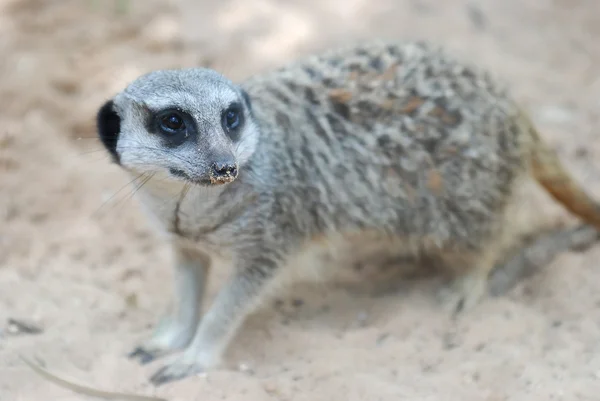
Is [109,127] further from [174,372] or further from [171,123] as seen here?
[174,372]

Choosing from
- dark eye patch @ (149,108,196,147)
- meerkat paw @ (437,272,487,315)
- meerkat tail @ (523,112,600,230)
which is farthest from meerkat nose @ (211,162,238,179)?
meerkat tail @ (523,112,600,230)

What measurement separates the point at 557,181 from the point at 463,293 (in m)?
0.65

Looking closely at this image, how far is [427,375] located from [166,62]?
8.26 feet

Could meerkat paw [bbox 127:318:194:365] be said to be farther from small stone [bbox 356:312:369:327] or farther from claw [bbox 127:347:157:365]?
small stone [bbox 356:312:369:327]

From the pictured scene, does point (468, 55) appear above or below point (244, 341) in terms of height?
above

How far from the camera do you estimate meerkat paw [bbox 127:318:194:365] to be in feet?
9.84

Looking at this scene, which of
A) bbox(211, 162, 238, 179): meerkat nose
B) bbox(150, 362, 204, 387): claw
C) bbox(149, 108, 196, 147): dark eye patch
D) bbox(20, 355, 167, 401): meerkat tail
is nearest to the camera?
bbox(211, 162, 238, 179): meerkat nose

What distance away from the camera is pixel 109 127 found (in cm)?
262

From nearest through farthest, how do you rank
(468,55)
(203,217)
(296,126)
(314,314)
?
(203,217)
(296,126)
(314,314)
(468,55)

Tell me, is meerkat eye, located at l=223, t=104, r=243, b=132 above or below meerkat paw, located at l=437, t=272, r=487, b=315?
above

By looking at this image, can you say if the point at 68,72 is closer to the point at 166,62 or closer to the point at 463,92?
the point at 166,62

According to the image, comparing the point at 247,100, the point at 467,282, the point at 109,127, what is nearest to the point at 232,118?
the point at 247,100

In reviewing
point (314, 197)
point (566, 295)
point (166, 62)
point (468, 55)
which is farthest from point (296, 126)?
point (468, 55)

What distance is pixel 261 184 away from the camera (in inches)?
111
